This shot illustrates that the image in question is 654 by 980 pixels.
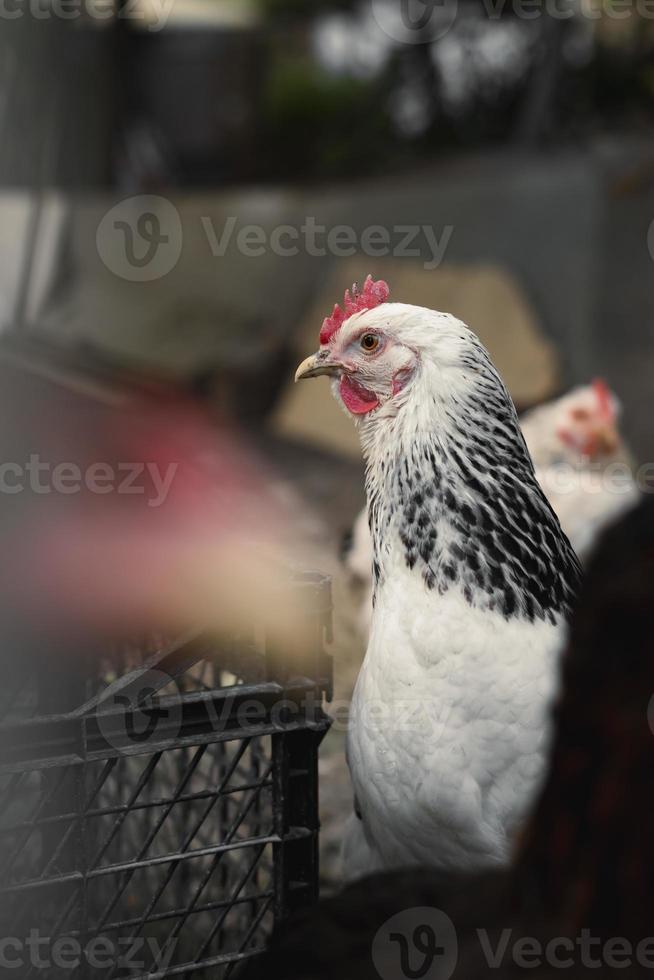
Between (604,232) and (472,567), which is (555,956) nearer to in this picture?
(472,567)

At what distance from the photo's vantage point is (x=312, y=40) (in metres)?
8.03

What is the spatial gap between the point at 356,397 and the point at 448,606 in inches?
16.6

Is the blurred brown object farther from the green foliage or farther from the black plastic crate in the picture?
the green foliage

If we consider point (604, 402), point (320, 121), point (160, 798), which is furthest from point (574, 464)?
point (320, 121)

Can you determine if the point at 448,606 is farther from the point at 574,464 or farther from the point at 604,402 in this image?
the point at 604,402

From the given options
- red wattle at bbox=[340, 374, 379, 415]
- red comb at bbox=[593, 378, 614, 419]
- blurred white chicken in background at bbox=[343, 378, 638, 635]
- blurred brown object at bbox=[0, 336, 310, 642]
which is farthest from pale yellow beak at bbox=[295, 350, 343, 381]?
red comb at bbox=[593, 378, 614, 419]

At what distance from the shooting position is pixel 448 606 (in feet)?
5.13

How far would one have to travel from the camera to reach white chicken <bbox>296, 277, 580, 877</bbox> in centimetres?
148

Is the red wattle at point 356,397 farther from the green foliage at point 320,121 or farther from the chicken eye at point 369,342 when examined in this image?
the green foliage at point 320,121

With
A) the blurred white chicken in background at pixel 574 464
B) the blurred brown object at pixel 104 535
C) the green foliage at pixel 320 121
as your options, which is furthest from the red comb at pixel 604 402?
the green foliage at pixel 320 121

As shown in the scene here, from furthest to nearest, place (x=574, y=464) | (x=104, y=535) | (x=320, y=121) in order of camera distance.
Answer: (x=320, y=121), (x=574, y=464), (x=104, y=535)

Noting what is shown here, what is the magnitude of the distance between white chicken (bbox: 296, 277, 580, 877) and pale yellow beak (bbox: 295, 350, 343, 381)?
48 millimetres

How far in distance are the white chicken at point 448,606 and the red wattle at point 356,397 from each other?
0.02 metres

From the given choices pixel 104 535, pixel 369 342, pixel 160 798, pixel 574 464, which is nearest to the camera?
pixel 160 798
